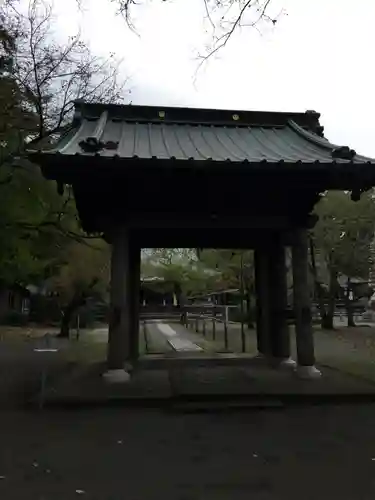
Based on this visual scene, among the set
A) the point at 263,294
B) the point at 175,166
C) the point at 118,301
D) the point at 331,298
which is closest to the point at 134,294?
the point at 263,294

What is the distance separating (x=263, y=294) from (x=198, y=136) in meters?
4.01

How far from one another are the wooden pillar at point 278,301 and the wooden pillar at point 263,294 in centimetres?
15

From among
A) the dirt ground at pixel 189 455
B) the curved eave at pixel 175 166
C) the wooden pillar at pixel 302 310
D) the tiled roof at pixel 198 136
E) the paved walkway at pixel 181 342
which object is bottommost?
the dirt ground at pixel 189 455

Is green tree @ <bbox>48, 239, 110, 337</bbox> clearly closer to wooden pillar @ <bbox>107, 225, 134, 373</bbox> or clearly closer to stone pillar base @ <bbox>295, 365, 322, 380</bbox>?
wooden pillar @ <bbox>107, 225, 134, 373</bbox>

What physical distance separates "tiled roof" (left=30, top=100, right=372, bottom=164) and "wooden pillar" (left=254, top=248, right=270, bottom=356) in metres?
2.82

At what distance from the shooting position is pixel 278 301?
1191 cm

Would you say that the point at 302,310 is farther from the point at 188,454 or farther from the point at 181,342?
the point at 181,342

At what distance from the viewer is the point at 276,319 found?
474 inches

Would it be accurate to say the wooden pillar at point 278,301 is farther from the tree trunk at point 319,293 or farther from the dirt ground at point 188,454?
the tree trunk at point 319,293

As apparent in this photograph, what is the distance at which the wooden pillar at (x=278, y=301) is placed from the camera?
11.7 metres

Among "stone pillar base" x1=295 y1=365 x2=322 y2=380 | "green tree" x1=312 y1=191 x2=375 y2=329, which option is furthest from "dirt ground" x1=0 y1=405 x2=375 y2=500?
"green tree" x1=312 y1=191 x2=375 y2=329

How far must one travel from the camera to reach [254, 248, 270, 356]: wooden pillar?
483 inches

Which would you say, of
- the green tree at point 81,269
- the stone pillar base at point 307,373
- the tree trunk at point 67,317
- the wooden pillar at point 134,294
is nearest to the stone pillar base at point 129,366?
the wooden pillar at point 134,294

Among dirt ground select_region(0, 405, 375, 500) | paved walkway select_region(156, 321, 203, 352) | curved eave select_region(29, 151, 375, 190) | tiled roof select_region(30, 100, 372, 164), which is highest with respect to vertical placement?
tiled roof select_region(30, 100, 372, 164)
